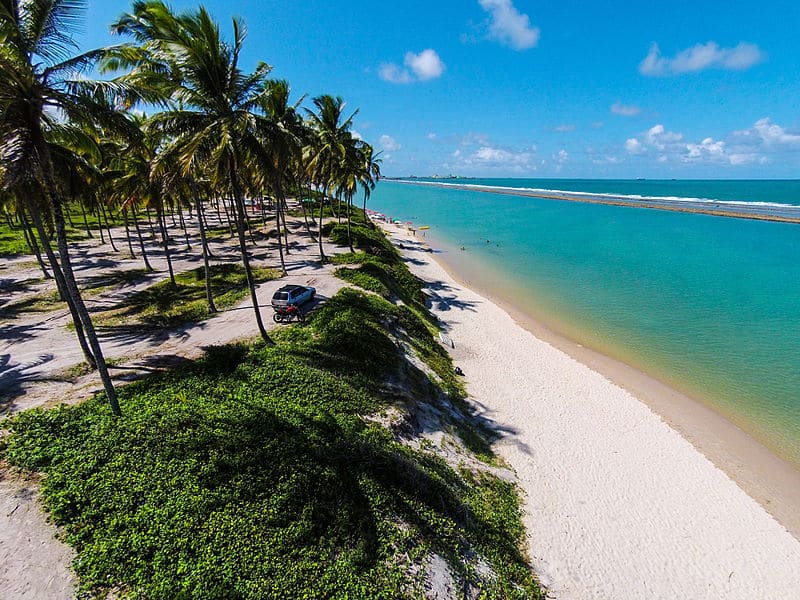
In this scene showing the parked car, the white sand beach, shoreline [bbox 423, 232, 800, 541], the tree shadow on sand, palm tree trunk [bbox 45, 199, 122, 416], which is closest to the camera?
palm tree trunk [bbox 45, 199, 122, 416]

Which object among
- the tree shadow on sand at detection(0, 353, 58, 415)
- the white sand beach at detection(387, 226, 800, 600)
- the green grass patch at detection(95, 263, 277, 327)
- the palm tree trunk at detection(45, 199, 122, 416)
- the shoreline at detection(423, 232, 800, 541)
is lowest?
the shoreline at detection(423, 232, 800, 541)

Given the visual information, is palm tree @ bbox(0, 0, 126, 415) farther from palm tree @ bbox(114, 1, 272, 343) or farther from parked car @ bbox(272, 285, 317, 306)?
parked car @ bbox(272, 285, 317, 306)

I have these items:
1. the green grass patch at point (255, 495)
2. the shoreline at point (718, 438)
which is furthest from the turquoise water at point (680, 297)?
the green grass patch at point (255, 495)

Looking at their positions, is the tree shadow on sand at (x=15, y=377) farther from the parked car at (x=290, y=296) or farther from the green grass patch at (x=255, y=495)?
the parked car at (x=290, y=296)

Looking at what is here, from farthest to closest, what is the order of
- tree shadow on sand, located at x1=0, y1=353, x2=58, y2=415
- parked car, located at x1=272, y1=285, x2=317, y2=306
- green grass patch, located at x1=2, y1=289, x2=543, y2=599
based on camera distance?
1. parked car, located at x1=272, y1=285, x2=317, y2=306
2. tree shadow on sand, located at x1=0, y1=353, x2=58, y2=415
3. green grass patch, located at x1=2, y1=289, x2=543, y2=599

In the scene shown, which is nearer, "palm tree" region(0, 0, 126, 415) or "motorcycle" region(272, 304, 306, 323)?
"palm tree" region(0, 0, 126, 415)

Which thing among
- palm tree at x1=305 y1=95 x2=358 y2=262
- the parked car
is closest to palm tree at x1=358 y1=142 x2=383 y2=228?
palm tree at x1=305 y1=95 x2=358 y2=262
